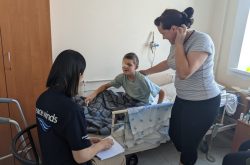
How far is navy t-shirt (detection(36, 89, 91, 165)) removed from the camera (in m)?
0.99

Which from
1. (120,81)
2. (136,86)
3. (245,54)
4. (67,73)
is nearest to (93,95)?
(120,81)

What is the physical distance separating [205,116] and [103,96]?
105 centimetres

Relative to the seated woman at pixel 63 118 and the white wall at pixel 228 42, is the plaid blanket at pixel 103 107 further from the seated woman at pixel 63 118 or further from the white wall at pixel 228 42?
the white wall at pixel 228 42

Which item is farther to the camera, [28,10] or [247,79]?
[247,79]

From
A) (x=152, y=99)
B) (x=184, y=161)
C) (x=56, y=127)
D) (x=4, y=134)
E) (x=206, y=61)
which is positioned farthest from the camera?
(x=152, y=99)

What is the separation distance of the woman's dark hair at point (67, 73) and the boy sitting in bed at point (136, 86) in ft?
3.56

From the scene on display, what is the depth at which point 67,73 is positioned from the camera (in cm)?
103

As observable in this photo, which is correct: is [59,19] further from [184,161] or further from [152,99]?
[184,161]

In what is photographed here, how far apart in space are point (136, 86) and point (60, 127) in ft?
4.24

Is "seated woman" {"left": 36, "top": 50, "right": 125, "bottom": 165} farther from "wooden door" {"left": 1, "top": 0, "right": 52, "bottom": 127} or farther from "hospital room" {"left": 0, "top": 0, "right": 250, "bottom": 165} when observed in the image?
"wooden door" {"left": 1, "top": 0, "right": 52, "bottom": 127}

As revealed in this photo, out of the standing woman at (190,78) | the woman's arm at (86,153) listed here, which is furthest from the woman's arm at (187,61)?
the woman's arm at (86,153)

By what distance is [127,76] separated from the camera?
228 cm

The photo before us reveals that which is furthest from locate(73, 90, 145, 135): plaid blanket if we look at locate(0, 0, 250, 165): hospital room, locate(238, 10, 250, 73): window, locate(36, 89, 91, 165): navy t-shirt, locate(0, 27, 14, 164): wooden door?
locate(238, 10, 250, 73): window

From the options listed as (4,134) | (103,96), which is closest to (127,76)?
(103,96)
